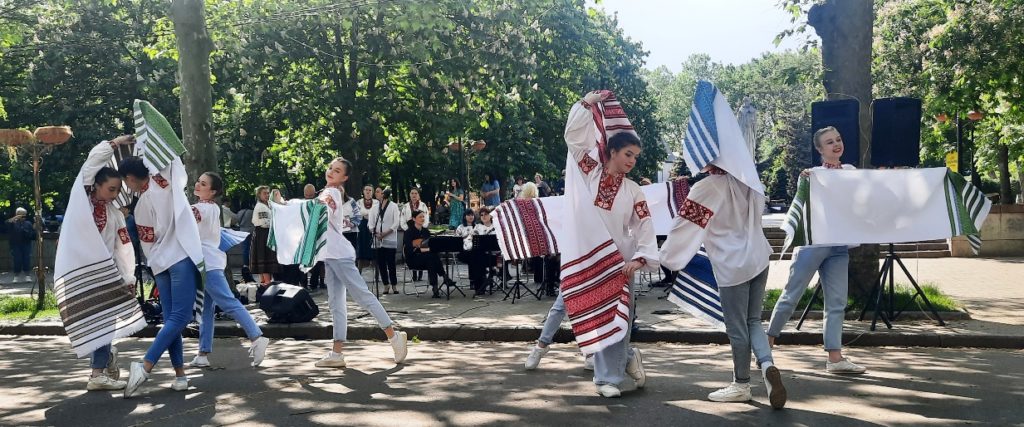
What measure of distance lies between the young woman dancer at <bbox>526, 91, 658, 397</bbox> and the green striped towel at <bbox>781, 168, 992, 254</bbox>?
2.28m

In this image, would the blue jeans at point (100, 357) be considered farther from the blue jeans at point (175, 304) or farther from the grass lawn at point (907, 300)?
the grass lawn at point (907, 300)

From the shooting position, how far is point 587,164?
21.5 feet

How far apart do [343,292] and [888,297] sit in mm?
5703

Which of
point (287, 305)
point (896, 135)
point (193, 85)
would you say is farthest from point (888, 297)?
point (193, 85)

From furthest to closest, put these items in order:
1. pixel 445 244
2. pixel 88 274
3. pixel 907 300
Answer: pixel 445 244, pixel 907 300, pixel 88 274

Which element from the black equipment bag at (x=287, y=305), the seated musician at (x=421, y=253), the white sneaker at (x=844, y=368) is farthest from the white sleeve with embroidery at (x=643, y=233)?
the seated musician at (x=421, y=253)

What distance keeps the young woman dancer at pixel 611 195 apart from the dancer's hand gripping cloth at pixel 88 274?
341 cm

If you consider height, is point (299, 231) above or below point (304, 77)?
below

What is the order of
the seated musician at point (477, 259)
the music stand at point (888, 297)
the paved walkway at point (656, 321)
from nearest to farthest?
1. the paved walkway at point (656, 321)
2. the music stand at point (888, 297)
3. the seated musician at point (477, 259)

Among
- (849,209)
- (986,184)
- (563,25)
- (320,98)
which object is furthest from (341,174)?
(986,184)

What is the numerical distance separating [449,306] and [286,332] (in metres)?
2.79

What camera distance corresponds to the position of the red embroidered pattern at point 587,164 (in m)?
6.53

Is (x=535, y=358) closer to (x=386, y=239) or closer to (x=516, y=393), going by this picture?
(x=516, y=393)

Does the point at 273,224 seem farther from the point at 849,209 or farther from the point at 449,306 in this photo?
the point at 849,209
